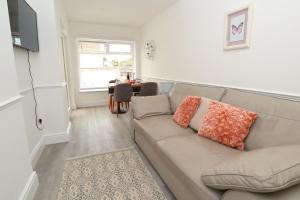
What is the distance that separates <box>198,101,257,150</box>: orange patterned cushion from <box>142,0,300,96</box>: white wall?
538mm

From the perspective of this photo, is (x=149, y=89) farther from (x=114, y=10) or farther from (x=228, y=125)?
(x=228, y=125)

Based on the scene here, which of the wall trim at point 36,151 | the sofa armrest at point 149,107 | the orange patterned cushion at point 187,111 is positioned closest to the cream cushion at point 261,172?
the orange patterned cushion at point 187,111

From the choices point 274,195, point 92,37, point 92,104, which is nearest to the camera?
point 274,195

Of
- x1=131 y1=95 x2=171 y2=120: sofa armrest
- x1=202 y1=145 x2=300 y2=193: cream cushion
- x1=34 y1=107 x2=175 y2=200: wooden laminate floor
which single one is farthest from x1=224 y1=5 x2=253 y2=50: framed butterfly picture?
x1=34 y1=107 x2=175 y2=200: wooden laminate floor

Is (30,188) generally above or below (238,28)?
below

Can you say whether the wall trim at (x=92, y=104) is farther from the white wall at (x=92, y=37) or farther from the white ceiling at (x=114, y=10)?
the white ceiling at (x=114, y=10)

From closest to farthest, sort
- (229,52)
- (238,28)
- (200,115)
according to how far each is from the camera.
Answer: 1. (200,115)
2. (238,28)
3. (229,52)

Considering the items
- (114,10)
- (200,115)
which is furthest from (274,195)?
(114,10)

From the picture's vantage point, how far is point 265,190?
2.41ft

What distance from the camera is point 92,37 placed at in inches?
195

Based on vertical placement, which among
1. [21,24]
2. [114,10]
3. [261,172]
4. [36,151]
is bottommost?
[36,151]

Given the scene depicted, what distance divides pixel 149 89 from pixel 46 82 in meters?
2.21

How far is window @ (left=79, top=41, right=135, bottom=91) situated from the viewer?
5.21 meters

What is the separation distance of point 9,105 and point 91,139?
1.66 meters
